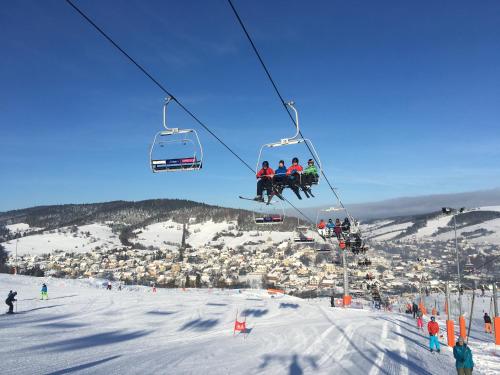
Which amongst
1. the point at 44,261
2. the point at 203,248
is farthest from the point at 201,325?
the point at 203,248

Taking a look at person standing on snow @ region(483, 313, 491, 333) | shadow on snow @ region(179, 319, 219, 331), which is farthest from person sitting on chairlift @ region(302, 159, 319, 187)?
person standing on snow @ region(483, 313, 491, 333)

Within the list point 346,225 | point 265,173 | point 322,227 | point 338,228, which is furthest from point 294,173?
point 346,225

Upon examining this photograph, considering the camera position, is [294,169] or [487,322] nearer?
[294,169]

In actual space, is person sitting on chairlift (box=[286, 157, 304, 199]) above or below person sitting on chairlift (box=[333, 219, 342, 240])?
above

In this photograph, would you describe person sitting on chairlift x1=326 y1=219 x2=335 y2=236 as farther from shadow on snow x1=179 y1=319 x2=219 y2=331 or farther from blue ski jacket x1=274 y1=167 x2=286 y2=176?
blue ski jacket x1=274 y1=167 x2=286 y2=176

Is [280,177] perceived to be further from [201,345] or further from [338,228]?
[338,228]

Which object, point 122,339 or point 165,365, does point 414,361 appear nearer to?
point 165,365
